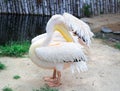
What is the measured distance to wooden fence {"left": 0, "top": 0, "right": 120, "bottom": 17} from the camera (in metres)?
12.3

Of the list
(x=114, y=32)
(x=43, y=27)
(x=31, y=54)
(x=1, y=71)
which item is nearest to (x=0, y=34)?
(x=43, y=27)

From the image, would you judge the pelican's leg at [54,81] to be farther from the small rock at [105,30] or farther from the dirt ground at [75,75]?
the small rock at [105,30]

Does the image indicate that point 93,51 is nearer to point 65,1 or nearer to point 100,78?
point 100,78

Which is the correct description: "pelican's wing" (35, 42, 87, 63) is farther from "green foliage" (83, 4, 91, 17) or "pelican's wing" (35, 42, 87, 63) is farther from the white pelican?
"green foliage" (83, 4, 91, 17)

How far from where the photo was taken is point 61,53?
16.3 feet

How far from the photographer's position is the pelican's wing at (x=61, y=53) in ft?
16.3

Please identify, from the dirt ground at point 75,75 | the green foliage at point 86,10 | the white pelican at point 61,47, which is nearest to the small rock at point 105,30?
the dirt ground at point 75,75

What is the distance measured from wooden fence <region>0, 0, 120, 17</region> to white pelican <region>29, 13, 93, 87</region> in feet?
22.8

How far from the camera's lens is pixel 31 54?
521 cm

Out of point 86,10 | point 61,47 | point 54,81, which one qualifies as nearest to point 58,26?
point 61,47

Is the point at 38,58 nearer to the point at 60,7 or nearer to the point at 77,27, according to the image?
the point at 77,27

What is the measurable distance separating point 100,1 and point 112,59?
599 cm

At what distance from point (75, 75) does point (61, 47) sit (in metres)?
0.95

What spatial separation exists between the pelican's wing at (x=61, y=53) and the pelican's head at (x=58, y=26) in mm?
282
